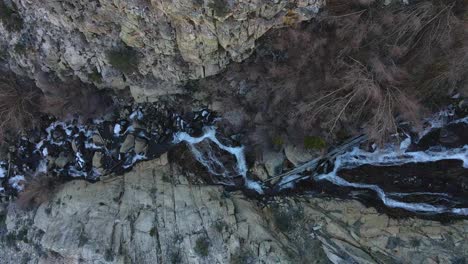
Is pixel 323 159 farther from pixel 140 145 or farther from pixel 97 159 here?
pixel 97 159

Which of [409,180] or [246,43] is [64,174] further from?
[409,180]

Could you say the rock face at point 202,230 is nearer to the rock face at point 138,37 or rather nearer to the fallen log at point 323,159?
the fallen log at point 323,159

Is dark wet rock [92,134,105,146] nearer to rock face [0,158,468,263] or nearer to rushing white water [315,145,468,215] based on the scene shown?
rock face [0,158,468,263]

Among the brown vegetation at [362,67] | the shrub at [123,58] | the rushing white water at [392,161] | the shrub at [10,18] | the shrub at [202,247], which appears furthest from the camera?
the rushing white water at [392,161]

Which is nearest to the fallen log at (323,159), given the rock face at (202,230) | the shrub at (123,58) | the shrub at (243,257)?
the rock face at (202,230)

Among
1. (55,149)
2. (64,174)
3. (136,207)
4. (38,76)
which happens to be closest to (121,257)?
(136,207)

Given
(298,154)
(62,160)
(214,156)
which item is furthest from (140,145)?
(298,154)
